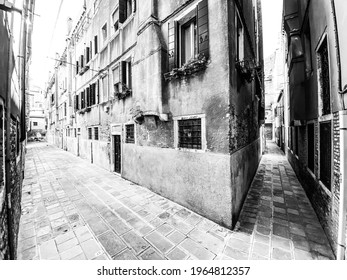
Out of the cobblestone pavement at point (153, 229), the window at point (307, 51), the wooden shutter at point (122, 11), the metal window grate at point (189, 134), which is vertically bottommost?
the cobblestone pavement at point (153, 229)

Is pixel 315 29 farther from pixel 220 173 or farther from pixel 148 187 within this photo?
pixel 148 187

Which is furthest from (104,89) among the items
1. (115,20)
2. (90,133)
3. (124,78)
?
(90,133)

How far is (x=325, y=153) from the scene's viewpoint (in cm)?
369

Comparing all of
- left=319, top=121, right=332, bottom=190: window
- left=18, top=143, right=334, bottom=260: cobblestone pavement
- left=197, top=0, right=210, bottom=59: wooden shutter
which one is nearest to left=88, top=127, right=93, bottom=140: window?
left=18, top=143, right=334, bottom=260: cobblestone pavement

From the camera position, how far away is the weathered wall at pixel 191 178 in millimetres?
3592

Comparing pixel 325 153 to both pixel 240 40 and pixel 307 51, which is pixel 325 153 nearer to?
pixel 307 51

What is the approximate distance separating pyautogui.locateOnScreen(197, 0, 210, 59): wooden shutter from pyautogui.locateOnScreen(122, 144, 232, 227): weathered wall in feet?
9.07

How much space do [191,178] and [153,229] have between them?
5.27ft

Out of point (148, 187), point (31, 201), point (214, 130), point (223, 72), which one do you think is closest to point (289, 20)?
point (223, 72)

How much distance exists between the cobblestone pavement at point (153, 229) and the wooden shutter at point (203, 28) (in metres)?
4.36

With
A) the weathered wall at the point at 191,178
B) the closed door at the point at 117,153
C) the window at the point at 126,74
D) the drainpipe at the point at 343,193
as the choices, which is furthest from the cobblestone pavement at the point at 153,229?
the window at the point at 126,74

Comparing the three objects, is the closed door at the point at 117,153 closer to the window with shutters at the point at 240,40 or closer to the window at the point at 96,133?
the window at the point at 96,133

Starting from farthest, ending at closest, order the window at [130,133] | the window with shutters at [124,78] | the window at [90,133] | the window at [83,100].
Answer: the window at [83,100], the window at [90,133], the window with shutters at [124,78], the window at [130,133]
